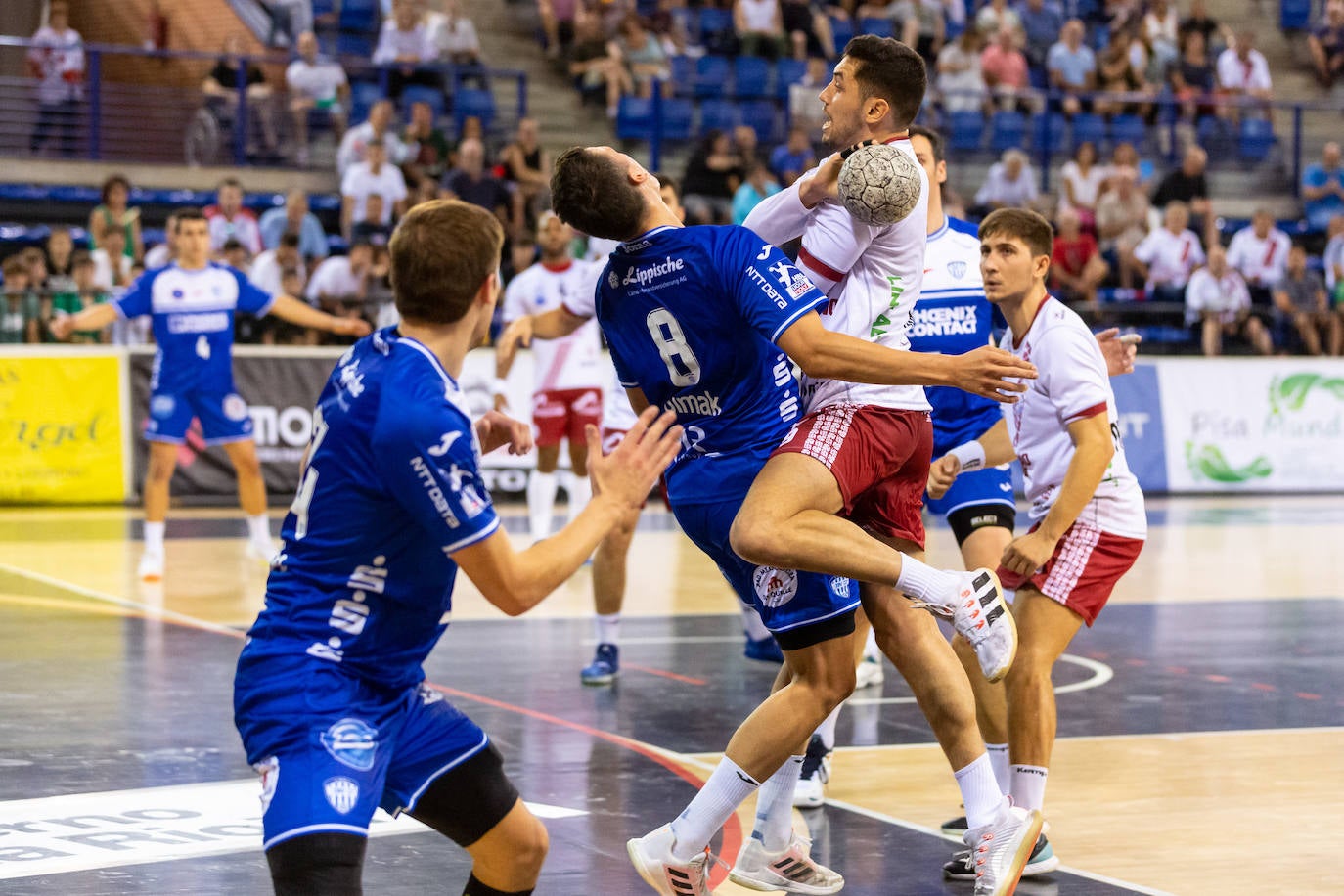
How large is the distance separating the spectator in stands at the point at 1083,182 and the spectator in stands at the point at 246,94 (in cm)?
977

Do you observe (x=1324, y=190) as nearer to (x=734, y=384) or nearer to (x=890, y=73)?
(x=890, y=73)

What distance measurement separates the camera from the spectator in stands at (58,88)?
64.3 ft

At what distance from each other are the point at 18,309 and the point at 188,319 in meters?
4.49

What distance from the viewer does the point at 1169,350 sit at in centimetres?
2059

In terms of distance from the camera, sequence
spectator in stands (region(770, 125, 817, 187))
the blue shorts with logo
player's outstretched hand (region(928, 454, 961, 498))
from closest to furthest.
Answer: the blue shorts with logo, player's outstretched hand (region(928, 454, 961, 498)), spectator in stands (region(770, 125, 817, 187))

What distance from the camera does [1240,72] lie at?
25625 millimetres

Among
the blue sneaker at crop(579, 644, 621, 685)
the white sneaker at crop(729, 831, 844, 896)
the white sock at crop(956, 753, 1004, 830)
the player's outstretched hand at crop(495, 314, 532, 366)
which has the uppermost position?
the player's outstretched hand at crop(495, 314, 532, 366)

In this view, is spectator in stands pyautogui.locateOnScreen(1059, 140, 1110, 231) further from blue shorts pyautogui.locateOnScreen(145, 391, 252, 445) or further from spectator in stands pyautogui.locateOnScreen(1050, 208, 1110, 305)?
blue shorts pyautogui.locateOnScreen(145, 391, 252, 445)

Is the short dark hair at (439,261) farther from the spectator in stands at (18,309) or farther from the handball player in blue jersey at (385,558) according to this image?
the spectator in stands at (18,309)

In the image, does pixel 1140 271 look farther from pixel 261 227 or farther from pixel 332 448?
pixel 332 448

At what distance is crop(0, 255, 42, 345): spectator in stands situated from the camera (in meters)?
16.6

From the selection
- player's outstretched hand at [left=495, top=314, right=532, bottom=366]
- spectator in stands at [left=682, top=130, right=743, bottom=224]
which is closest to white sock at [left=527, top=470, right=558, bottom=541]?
player's outstretched hand at [left=495, top=314, right=532, bottom=366]

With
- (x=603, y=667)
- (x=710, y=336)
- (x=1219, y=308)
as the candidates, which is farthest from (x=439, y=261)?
(x=1219, y=308)

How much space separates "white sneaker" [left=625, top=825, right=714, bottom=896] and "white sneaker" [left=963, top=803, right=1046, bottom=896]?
0.82m
